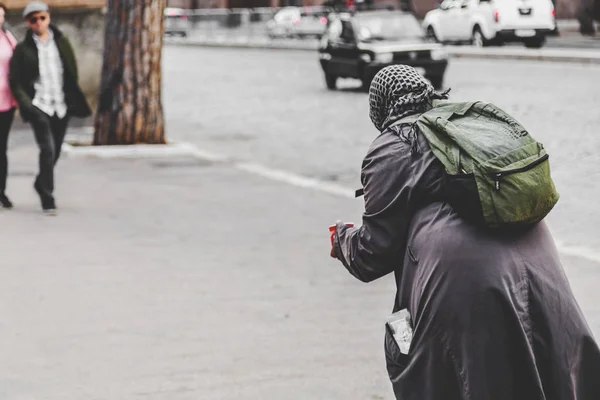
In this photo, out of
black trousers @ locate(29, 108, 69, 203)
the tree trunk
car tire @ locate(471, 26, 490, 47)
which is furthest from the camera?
car tire @ locate(471, 26, 490, 47)

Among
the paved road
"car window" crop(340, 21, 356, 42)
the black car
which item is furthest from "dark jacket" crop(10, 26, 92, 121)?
"car window" crop(340, 21, 356, 42)

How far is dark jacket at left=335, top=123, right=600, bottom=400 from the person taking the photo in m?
3.30

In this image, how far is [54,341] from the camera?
6.13m

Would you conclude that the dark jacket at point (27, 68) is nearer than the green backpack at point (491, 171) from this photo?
No

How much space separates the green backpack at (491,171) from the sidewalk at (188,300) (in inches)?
85.3

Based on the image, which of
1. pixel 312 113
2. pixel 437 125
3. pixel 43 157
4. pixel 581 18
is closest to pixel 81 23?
pixel 312 113

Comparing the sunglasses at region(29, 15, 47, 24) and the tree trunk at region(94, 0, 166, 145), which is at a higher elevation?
the sunglasses at region(29, 15, 47, 24)

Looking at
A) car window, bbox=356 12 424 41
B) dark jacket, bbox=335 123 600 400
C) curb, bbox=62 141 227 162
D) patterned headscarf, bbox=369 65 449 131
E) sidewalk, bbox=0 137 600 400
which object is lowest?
curb, bbox=62 141 227 162

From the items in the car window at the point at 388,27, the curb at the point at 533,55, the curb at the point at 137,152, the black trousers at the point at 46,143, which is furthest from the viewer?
the curb at the point at 533,55

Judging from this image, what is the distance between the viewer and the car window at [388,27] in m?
23.6

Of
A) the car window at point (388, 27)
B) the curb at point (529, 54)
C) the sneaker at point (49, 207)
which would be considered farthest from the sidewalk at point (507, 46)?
the sneaker at point (49, 207)

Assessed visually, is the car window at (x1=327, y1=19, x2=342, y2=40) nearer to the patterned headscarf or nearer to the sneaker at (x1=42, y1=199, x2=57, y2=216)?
the sneaker at (x1=42, y1=199, x2=57, y2=216)

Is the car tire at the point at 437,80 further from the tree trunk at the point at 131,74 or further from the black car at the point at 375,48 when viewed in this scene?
the tree trunk at the point at 131,74

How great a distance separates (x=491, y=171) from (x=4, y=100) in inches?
290
